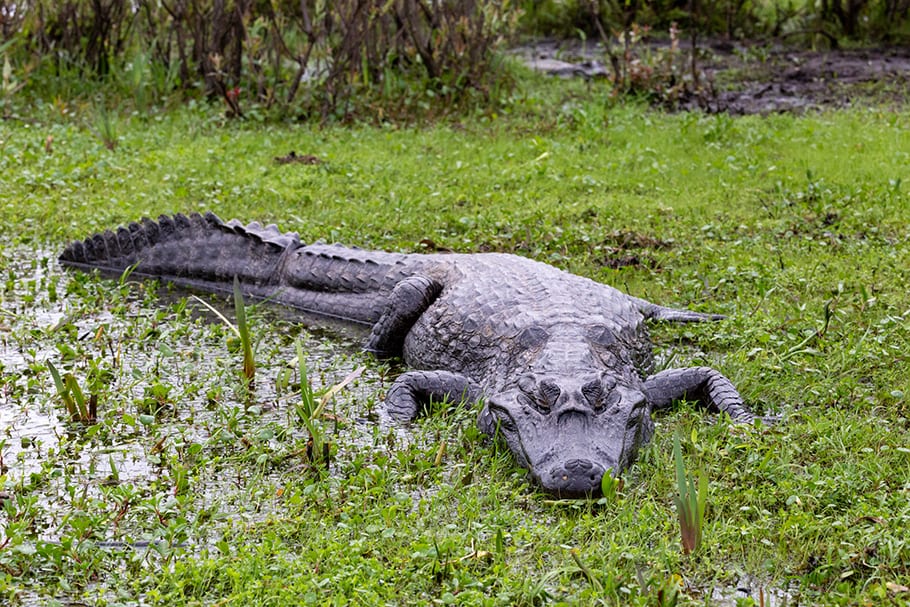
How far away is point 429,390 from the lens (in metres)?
4.74

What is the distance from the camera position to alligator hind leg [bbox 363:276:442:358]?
18.0 feet

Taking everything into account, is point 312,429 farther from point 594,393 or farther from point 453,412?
point 594,393

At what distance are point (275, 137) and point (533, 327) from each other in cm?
550

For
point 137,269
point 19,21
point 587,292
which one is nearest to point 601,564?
point 587,292

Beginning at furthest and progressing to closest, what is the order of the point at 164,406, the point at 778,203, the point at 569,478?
the point at 778,203
the point at 164,406
the point at 569,478

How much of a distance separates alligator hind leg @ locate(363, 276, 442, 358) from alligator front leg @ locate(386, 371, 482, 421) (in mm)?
735

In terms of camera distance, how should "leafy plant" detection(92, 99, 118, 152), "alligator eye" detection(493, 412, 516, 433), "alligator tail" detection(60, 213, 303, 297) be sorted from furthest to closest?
"leafy plant" detection(92, 99, 118, 152), "alligator tail" detection(60, 213, 303, 297), "alligator eye" detection(493, 412, 516, 433)

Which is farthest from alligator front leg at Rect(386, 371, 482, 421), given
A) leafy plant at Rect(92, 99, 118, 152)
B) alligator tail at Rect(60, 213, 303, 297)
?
leafy plant at Rect(92, 99, 118, 152)

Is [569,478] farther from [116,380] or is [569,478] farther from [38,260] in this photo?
[38,260]

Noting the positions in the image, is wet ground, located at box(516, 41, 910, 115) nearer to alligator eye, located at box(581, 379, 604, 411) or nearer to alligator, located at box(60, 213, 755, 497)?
alligator, located at box(60, 213, 755, 497)

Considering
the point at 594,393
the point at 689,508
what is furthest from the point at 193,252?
the point at 689,508

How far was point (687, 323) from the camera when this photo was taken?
18.5ft

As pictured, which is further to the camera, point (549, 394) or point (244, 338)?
point (244, 338)

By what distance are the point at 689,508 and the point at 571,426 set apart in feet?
2.35
